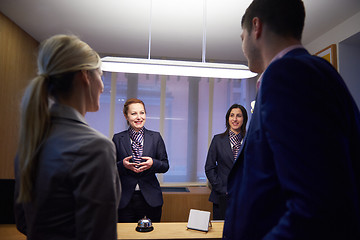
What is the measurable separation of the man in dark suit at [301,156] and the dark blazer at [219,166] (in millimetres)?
2197

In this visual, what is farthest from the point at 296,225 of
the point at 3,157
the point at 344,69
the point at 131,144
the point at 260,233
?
the point at 3,157

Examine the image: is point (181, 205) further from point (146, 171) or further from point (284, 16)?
point (284, 16)

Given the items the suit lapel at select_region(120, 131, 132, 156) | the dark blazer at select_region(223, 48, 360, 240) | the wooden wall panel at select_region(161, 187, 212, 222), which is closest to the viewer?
the dark blazer at select_region(223, 48, 360, 240)

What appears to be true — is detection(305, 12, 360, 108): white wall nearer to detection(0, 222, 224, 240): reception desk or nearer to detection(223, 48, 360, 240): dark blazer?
detection(0, 222, 224, 240): reception desk

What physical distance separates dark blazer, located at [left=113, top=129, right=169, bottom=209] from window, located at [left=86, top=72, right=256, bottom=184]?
1844mm

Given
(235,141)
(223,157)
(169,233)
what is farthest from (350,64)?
(169,233)

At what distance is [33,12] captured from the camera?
3141mm

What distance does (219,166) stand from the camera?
3121 millimetres

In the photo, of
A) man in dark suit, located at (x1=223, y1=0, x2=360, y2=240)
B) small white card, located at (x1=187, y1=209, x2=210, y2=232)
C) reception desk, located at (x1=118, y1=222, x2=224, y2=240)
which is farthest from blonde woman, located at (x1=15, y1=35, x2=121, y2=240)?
small white card, located at (x1=187, y1=209, x2=210, y2=232)

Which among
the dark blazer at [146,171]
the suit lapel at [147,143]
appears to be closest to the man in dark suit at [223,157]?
the dark blazer at [146,171]

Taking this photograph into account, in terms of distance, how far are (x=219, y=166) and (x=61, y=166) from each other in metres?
2.56

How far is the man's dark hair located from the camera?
0.83 meters

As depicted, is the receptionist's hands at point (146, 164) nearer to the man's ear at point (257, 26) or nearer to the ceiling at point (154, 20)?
the ceiling at point (154, 20)

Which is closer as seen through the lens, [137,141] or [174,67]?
[174,67]
